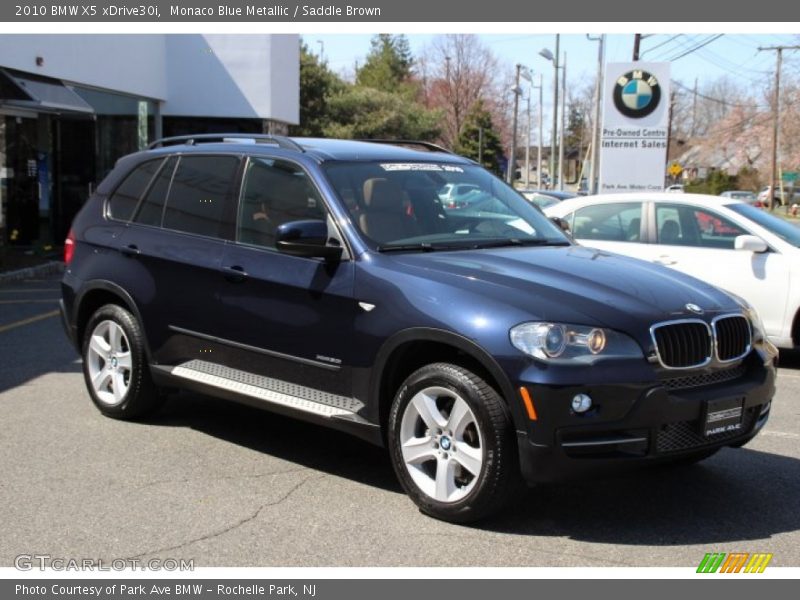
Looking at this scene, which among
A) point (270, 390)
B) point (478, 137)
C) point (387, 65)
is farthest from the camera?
point (387, 65)

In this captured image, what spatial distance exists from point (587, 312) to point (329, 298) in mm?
1439

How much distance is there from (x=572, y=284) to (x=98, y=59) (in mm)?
17372

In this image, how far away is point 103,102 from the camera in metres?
20.9

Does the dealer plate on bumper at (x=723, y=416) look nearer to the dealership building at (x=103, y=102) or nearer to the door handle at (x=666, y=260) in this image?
the door handle at (x=666, y=260)

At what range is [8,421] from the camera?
21.6 ft

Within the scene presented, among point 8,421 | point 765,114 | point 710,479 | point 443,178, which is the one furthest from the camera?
point 765,114

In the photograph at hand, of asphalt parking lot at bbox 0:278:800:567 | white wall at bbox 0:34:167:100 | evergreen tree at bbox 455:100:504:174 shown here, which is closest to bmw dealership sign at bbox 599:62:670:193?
white wall at bbox 0:34:167:100

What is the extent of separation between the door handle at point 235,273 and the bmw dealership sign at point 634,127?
44.5 ft

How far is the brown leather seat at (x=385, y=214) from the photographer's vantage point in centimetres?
531

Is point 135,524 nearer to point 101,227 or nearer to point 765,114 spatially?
point 101,227

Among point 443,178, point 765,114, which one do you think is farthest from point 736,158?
point 443,178

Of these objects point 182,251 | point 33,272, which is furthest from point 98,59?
point 182,251

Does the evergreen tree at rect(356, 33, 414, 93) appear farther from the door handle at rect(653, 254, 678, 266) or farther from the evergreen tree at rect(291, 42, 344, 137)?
the door handle at rect(653, 254, 678, 266)

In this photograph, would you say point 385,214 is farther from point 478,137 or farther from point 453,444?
point 478,137
